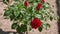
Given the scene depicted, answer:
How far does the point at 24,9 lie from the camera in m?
2.82

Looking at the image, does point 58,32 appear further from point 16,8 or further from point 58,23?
point 16,8

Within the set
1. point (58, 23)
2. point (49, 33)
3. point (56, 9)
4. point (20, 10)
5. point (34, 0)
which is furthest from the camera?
point (56, 9)

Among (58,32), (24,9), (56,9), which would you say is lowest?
(58,32)

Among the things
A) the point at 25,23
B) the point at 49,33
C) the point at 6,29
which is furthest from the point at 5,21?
the point at 25,23

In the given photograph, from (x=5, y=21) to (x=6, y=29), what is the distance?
12.3 inches

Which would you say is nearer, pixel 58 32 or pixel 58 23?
pixel 58 32

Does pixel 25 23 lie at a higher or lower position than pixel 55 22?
higher

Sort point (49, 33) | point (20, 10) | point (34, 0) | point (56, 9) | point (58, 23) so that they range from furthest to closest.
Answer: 1. point (56, 9)
2. point (58, 23)
3. point (49, 33)
4. point (34, 0)
5. point (20, 10)

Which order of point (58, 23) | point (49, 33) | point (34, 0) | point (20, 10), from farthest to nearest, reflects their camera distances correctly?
point (58, 23)
point (49, 33)
point (34, 0)
point (20, 10)

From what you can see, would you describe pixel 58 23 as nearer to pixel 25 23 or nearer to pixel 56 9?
pixel 56 9

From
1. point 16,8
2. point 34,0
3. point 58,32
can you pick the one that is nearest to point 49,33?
point 58,32

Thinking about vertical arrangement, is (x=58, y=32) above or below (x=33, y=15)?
below

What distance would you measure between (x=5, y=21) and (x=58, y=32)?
1278 mm

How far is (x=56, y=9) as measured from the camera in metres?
5.12
